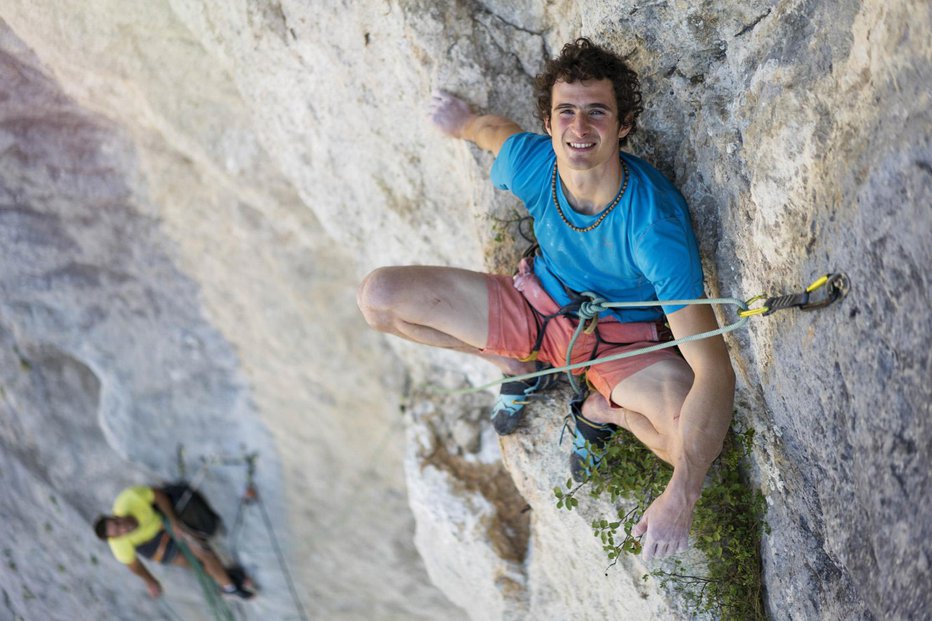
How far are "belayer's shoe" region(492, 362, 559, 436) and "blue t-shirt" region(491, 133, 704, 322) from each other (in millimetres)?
549

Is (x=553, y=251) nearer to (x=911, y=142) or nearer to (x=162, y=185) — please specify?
(x=911, y=142)

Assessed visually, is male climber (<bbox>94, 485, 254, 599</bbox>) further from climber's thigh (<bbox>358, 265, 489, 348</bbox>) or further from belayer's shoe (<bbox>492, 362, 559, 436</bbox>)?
climber's thigh (<bbox>358, 265, 489, 348</bbox>)

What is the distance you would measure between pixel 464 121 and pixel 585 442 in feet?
4.64

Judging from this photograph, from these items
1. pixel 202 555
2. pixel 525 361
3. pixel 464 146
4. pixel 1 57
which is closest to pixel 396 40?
pixel 464 146

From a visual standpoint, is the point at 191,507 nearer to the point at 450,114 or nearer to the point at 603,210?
the point at 450,114

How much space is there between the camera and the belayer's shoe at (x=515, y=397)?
141 inches

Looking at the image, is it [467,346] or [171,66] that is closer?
[467,346]

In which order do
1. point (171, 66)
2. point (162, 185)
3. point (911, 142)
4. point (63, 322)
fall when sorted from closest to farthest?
point (911, 142) < point (171, 66) < point (162, 185) < point (63, 322)

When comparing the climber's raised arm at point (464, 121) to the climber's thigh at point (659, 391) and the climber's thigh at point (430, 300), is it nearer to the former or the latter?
the climber's thigh at point (430, 300)

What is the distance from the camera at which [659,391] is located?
2.85 meters

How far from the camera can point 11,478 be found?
22.6ft

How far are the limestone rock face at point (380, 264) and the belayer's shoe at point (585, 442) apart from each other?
174mm

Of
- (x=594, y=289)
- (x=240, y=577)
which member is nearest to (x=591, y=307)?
(x=594, y=289)

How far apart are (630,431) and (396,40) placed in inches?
75.4
